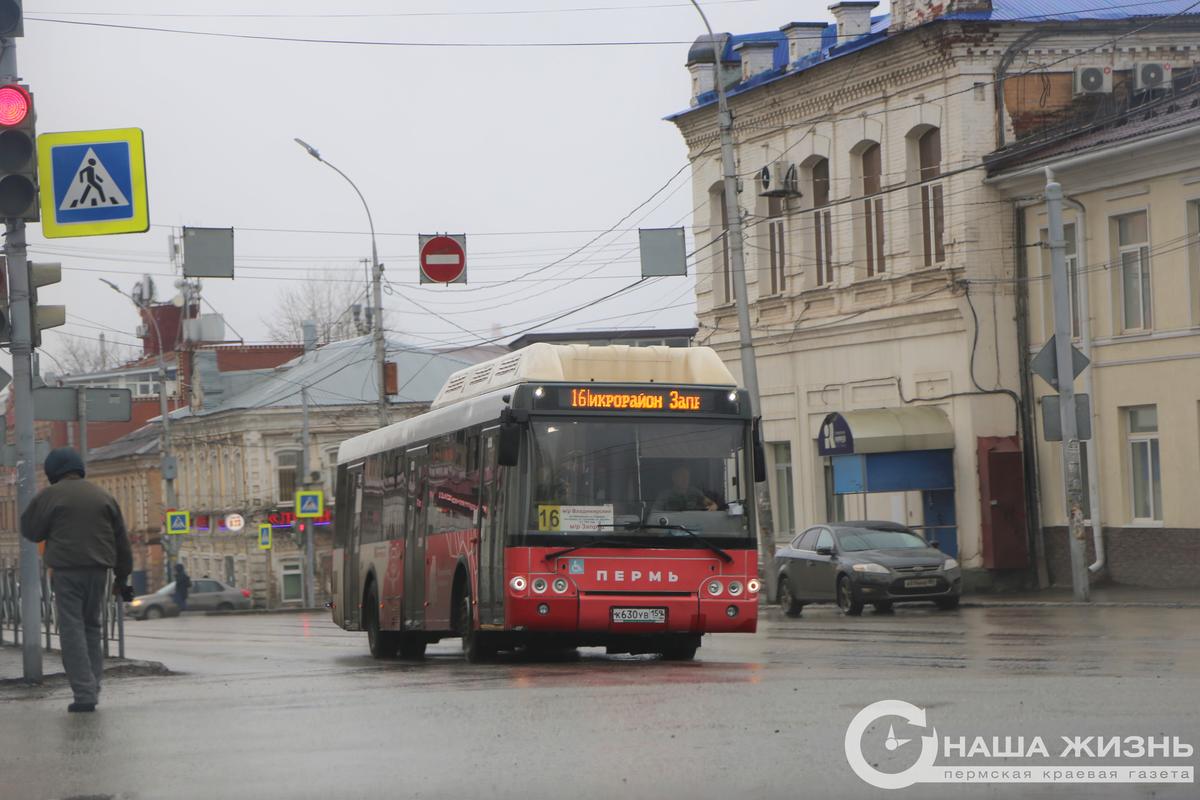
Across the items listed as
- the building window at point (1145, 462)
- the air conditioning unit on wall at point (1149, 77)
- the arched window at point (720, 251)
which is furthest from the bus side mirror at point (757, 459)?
the arched window at point (720, 251)

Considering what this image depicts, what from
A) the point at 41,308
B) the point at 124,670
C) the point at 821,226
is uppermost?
the point at 821,226

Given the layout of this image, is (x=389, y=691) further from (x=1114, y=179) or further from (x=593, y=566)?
(x=1114, y=179)

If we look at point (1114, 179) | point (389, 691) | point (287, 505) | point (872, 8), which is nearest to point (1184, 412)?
point (1114, 179)

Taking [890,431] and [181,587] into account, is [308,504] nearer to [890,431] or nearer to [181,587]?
[181,587]

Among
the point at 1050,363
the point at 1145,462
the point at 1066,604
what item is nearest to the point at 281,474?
the point at 1145,462

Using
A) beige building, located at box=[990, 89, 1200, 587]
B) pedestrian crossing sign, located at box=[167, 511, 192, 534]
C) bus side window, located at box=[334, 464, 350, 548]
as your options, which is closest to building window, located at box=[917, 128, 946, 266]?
beige building, located at box=[990, 89, 1200, 587]

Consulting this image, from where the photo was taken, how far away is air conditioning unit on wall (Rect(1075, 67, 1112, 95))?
37.6m

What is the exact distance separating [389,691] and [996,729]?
5.58 m

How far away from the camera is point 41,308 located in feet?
54.0

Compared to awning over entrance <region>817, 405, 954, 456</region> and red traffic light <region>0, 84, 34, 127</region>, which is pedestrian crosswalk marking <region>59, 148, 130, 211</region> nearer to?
red traffic light <region>0, 84, 34, 127</region>

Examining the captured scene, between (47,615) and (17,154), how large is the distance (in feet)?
27.3

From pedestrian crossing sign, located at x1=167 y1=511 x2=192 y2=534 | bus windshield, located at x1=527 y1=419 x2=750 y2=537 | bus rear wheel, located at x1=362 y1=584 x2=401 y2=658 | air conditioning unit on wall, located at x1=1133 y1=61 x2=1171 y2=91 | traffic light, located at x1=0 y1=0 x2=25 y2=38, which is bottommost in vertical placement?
bus rear wheel, located at x1=362 y1=584 x2=401 y2=658

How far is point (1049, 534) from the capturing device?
36.7 meters

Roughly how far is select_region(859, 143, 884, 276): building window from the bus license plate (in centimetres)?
2345
